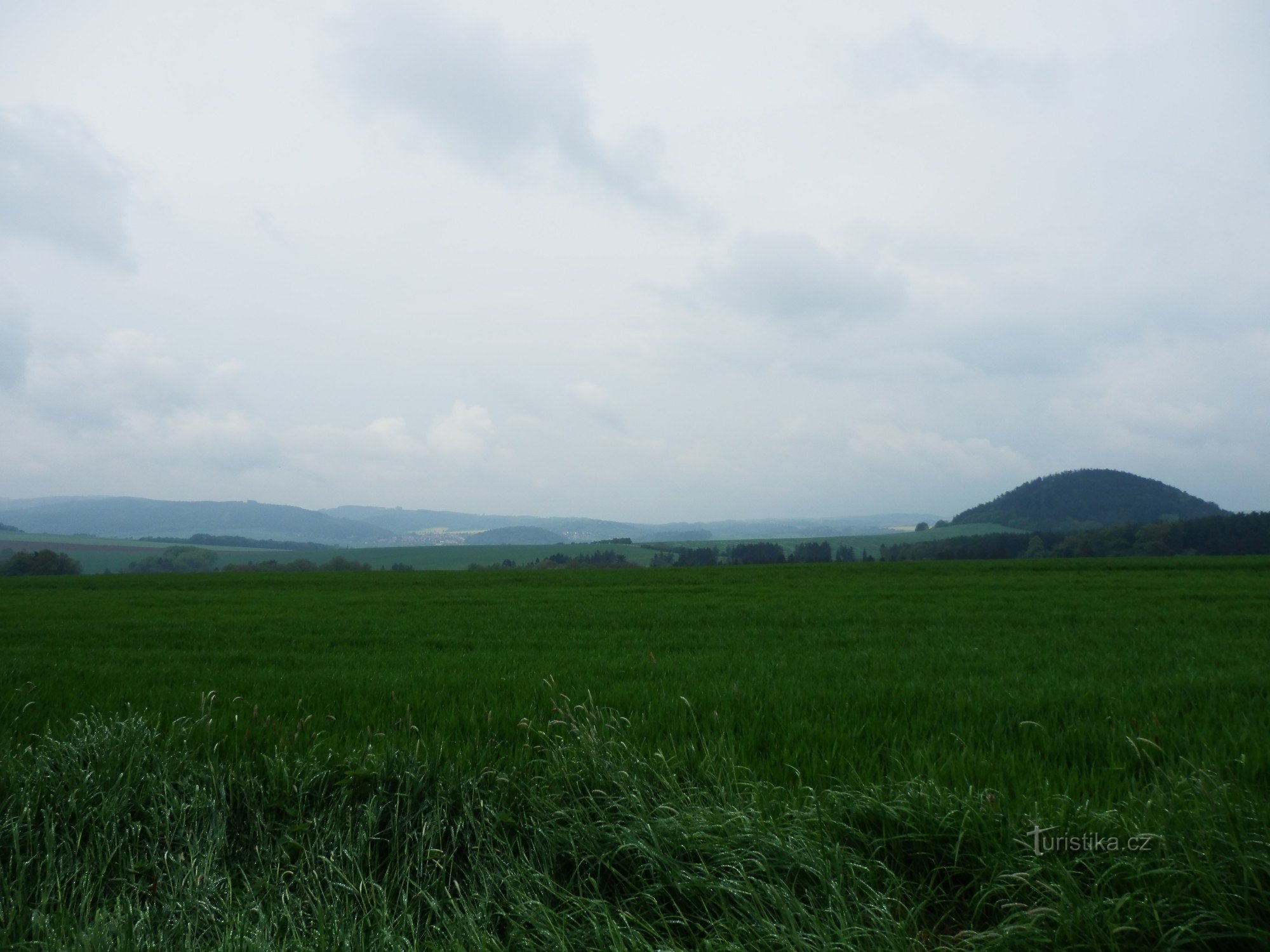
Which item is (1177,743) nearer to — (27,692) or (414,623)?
(27,692)

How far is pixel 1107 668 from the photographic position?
8.15 meters

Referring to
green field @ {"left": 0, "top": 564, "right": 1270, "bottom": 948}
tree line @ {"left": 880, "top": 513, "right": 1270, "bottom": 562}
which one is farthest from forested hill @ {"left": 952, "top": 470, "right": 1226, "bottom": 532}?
green field @ {"left": 0, "top": 564, "right": 1270, "bottom": 948}

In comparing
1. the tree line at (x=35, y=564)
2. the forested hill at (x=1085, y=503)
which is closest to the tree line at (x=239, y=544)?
the tree line at (x=35, y=564)

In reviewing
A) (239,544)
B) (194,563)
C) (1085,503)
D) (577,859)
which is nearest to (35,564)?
(194,563)

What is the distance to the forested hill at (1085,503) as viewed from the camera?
5128 inches

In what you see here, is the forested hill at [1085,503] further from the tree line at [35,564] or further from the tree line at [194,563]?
Result: the tree line at [35,564]

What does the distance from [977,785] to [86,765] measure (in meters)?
5.77

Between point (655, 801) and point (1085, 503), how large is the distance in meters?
163

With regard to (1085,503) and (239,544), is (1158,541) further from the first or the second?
(239,544)

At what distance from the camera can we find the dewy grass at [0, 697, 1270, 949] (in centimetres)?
264

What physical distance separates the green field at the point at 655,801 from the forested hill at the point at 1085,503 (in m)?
137

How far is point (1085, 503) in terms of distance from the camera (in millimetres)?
136750

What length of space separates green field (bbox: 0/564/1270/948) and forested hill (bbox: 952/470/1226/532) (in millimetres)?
137001

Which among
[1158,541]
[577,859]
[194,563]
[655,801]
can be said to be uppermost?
[655,801]
